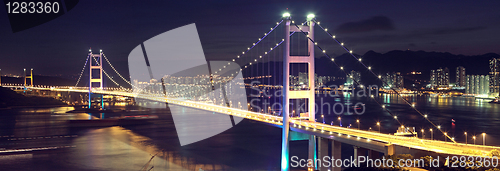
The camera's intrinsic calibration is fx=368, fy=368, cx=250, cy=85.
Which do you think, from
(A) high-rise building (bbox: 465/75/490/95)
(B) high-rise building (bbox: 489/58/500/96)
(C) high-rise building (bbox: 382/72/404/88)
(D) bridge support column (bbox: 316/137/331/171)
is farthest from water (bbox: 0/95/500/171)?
(C) high-rise building (bbox: 382/72/404/88)

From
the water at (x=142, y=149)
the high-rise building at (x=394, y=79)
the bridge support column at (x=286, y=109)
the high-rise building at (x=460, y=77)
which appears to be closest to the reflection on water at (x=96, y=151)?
the water at (x=142, y=149)

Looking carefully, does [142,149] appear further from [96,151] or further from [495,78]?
[495,78]

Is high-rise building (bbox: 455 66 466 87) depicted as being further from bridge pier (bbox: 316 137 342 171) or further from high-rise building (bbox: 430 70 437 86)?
bridge pier (bbox: 316 137 342 171)

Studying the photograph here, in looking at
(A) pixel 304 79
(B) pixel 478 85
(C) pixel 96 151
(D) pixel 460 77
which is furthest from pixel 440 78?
(C) pixel 96 151

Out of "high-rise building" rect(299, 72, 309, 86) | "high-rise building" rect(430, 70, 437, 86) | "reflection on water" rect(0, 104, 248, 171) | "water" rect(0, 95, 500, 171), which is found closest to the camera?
"high-rise building" rect(299, 72, 309, 86)

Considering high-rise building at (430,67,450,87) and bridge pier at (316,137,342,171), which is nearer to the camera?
bridge pier at (316,137,342,171)

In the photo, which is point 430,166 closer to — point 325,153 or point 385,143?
point 385,143

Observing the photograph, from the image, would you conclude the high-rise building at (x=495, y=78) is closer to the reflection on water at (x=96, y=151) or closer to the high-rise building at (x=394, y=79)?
the high-rise building at (x=394, y=79)

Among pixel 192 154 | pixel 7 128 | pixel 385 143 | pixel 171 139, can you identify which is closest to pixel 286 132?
pixel 385 143

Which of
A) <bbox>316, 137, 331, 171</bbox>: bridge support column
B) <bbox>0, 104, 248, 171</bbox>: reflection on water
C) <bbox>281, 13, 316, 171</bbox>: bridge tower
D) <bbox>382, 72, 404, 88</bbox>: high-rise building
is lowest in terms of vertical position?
<bbox>0, 104, 248, 171</bbox>: reflection on water
